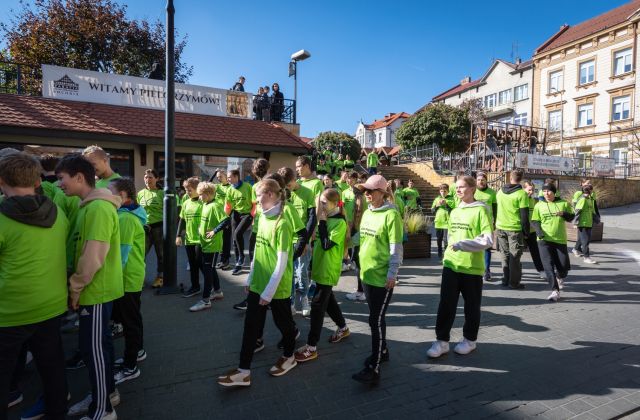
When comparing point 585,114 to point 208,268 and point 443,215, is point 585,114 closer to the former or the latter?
point 443,215

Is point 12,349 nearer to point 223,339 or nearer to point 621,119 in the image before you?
point 223,339

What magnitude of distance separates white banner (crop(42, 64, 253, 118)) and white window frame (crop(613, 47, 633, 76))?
3329cm

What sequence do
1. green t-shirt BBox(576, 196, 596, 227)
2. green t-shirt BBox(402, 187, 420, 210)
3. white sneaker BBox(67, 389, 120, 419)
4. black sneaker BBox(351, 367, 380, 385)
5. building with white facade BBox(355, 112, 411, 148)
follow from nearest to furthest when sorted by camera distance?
white sneaker BBox(67, 389, 120, 419) → black sneaker BBox(351, 367, 380, 385) → green t-shirt BBox(576, 196, 596, 227) → green t-shirt BBox(402, 187, 420, 210) → building with white facade BBox(355, 112, 411, 148)

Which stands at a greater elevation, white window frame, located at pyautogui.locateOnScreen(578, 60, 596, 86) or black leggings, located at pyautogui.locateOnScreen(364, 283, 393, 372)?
white window frame, located at pyautogui.locateOnScreen(578, 60, 596, 86)

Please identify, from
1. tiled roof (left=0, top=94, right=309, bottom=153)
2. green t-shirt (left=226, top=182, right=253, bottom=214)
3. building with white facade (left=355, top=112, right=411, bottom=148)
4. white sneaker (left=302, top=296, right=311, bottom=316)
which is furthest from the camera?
building with white facade (left=355, top=112, right=411, bottom=148)

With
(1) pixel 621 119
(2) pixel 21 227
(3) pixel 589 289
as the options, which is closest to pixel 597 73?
(1) pixel 621 119

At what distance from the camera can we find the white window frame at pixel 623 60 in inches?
1207

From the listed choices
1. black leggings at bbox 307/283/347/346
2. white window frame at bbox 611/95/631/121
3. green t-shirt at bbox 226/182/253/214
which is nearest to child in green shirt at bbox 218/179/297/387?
black leggings at bbox 307/283/347/346

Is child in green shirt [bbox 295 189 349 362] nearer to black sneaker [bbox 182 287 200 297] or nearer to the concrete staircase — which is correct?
black sneaker [bbox 182 287 200 297]

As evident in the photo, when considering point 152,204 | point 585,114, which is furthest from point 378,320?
point 585,114

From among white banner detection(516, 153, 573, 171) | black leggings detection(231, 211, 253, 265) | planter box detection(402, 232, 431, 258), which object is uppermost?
white banner detection(516, 153, 573, 171)

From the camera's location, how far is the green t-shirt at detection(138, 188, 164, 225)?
664 cm

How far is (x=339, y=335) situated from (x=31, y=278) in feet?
9.96

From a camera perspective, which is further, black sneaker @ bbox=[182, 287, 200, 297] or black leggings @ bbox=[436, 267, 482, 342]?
black sneaker @ bbox=[182, 287, 200, 297]
